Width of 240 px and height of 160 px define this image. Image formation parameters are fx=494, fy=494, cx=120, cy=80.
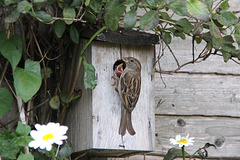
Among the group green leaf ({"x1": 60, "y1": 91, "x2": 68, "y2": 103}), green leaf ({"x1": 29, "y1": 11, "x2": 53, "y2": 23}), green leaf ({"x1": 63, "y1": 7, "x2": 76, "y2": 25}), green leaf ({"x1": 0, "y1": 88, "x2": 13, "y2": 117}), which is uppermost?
green leaf ({"x1": 63, "y1": 7, "x2": 76, "y2": 25})

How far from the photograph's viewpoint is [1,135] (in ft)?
6.56

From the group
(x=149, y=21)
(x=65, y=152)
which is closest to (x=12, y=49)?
(x=65, y=152)

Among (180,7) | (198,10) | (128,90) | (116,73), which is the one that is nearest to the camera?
(198,10)

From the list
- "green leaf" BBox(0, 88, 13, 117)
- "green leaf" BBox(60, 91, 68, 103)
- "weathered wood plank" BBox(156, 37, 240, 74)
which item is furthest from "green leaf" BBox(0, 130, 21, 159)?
"weathered wood plank" BBox(156, 37, 240, 74)

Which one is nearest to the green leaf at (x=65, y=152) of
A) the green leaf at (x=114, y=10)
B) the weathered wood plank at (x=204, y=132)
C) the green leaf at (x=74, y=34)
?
the green leaf at (x=74, y=34)

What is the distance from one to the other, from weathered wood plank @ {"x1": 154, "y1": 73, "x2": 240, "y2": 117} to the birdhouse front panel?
37 centimetres

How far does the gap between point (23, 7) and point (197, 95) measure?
1.31 meters

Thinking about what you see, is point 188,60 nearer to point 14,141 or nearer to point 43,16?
point 43,16

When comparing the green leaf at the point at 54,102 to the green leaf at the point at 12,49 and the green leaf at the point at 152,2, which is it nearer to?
the green leaf at the point at 12,49

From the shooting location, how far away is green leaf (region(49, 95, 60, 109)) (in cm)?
235

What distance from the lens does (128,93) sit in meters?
2.25

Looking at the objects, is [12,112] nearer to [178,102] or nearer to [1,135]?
[1,135]

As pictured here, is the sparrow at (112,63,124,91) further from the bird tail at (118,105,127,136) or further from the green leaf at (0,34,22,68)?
the green leaf at (0,34,22,68)

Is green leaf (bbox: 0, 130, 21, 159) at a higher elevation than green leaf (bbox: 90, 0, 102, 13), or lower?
lower
